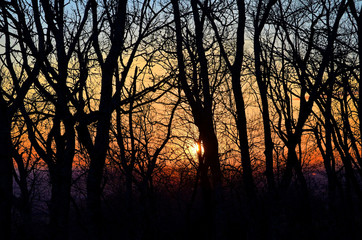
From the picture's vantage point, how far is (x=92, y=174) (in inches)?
212

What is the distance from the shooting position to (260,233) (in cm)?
753

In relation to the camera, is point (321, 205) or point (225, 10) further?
point (321, 205)

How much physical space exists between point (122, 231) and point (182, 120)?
14.0 meters

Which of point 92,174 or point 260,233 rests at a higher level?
point 92,174

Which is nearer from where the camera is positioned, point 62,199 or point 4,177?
point 4,177

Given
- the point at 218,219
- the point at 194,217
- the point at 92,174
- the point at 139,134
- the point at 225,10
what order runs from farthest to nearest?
the point at 194,217
the point at 139,134
the point at 225,10
the point at 218,219
the point at 92,174

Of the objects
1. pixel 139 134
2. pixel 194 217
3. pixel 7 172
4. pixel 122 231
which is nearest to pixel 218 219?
pixel 7 172

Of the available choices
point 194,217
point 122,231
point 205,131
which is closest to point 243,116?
point 205,131

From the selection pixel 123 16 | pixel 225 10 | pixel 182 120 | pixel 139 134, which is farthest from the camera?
pixel 139 134

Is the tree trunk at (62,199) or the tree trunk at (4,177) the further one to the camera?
the tree trunk at (62,199)

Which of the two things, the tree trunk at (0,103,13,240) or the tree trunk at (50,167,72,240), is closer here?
the tree trunk at (0,103,13,240)

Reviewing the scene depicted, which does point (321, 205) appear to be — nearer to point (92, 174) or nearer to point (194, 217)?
point (194, 217)

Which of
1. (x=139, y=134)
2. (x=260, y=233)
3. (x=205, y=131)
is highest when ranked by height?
(x=139, y=134)

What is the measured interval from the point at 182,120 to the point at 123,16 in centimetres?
1284
